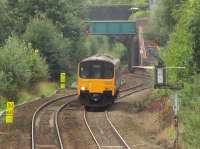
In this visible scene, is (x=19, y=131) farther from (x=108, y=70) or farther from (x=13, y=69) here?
(x=13, y=69)

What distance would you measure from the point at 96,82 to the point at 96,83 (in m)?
0.05

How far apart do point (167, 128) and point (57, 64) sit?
29.4 metres

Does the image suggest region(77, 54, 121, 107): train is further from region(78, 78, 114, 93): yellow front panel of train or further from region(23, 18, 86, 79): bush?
region(23, 18, 86, 79): bush

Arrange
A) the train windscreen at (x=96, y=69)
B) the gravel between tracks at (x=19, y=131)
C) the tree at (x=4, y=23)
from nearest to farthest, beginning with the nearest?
the gravel between tracks at (x=19, y=131), the train windscreen at (x=96, y=69), the tree at (x=4, y=23)

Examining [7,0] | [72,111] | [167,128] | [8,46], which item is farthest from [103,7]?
[167,128]

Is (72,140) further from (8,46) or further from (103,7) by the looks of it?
(103,7)

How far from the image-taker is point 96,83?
108 feet

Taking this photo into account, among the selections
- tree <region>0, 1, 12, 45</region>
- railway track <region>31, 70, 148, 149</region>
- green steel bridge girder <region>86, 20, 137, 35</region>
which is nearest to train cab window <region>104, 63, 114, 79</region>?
railway track <region>31, 70, 148, 149</region>

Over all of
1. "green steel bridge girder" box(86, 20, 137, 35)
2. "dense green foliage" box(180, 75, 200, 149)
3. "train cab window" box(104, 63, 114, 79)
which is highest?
"green steel bridge girder" box(86, 20, 137, 35)

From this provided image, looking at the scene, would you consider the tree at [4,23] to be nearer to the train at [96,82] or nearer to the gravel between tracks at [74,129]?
the gravel between tracks at [74,129]

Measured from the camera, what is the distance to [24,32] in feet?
176

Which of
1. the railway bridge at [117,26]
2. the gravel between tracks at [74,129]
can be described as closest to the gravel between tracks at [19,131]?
the gravel between tracks at [74,129]

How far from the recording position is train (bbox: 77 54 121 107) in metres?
33.0

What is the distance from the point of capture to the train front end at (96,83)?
33000mm
